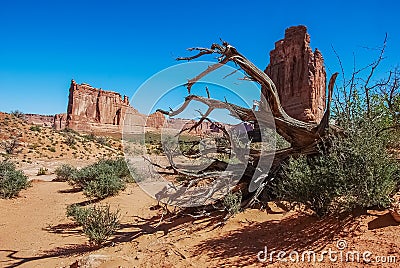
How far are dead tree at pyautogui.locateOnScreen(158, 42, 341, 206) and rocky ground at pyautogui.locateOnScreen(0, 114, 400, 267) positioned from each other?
48.9 inches

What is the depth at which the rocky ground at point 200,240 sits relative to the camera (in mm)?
4219

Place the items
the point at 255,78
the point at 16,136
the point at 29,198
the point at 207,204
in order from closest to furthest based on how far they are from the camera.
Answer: the point at 255,78
the point at 207,204
the point at 29,198
the point at 16,136

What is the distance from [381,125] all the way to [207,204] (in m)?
4.43

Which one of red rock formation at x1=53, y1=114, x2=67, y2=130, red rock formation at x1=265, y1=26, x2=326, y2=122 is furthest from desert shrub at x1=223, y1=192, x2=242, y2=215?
red rock formation at x1=53, y1=114, x2=67, y2=130

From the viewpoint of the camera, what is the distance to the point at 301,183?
532cm

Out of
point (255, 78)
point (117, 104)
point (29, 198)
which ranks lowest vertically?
point (29, 198)

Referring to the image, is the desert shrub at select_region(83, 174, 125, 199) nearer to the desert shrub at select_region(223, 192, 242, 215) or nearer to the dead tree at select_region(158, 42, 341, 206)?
the dead tree at select_region(158, 42, 341, 206)

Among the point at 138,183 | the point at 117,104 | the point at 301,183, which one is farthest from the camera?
the point at 117,104

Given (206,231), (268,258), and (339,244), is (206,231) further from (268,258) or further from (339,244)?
(339,244)

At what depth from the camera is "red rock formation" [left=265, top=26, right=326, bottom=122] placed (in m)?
47.6

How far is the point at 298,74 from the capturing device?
1969 inches

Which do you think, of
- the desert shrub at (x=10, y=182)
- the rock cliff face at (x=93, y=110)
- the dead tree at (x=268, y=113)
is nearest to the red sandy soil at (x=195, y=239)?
the dead tree at (x=268, y=113)

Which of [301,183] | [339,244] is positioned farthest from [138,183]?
[339,244]

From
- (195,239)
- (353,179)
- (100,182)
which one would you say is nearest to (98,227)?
(195,239)
